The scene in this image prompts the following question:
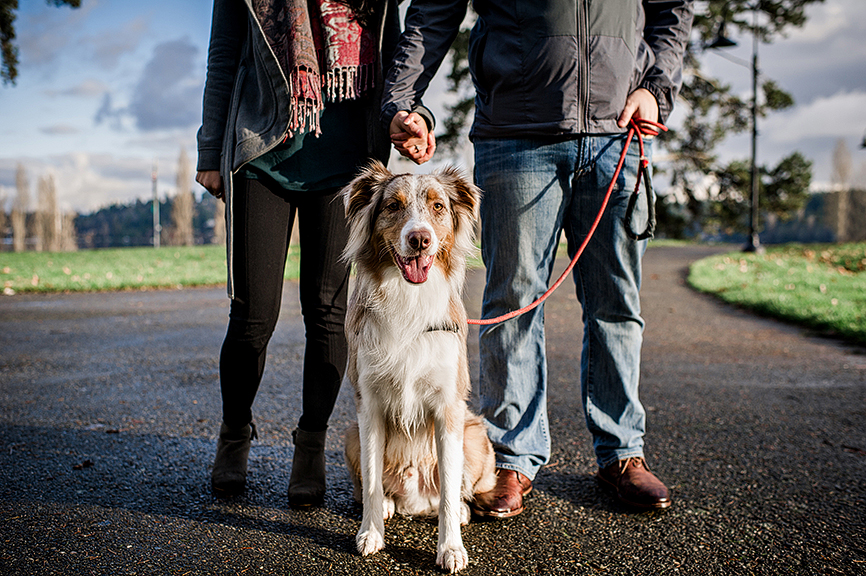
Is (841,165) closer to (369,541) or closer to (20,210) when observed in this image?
(369,541)

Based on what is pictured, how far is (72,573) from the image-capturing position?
216cm

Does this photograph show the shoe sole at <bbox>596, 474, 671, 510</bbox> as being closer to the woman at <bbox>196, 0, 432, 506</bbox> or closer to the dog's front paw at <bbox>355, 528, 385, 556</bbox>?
the dog's front paw at <bbox>355, 528, 385, 556</bbox>

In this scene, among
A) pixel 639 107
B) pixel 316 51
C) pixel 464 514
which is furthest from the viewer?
pixel 639 107

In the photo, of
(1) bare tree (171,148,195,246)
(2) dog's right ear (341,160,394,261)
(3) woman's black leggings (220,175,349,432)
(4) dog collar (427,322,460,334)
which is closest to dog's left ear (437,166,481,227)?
(2) dog's right ear (341,160,394,261)

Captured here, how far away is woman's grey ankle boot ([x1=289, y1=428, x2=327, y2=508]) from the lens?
281cm

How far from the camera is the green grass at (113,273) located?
12.1m

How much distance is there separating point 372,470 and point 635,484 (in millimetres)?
1314

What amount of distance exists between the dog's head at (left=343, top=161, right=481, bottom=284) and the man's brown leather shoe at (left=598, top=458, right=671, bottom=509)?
54.2 inches

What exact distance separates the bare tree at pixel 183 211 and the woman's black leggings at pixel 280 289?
64835 millimetres

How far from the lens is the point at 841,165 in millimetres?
64375

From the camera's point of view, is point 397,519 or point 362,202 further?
Answer: point 397,519

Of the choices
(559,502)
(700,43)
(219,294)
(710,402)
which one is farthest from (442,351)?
(700,43)

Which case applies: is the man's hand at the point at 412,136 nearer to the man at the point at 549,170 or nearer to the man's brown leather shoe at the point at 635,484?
the man at the point at 549,170

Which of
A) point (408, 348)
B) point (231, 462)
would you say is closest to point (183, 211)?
point (231, 462)
